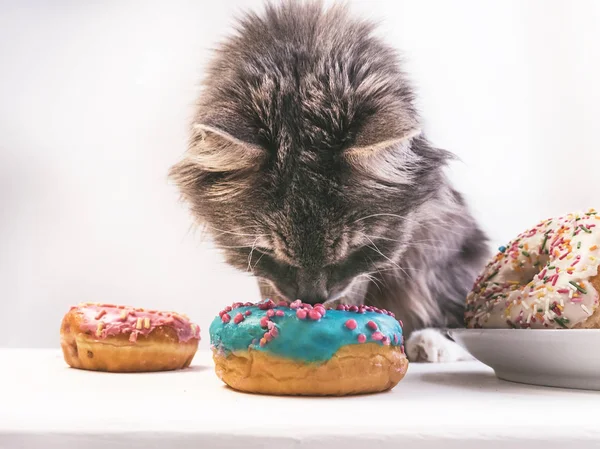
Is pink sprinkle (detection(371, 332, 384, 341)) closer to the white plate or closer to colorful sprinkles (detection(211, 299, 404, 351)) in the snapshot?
colorful sprinkles (detection(211, 299, 404, 351))

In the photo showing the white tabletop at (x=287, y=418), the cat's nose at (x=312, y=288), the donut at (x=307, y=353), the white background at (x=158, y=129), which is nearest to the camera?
the white tabletop at (x=287, y=418)

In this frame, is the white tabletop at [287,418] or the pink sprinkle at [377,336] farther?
the pink sprinkle at [377,336]

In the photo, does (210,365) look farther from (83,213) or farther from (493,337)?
(83,213)

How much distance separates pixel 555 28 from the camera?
230cm

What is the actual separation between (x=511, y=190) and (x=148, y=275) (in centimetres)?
153

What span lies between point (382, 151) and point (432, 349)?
662mm

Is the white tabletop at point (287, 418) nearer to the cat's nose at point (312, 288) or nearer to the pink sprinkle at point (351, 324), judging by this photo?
the pink sprinkle at point (351, 324)

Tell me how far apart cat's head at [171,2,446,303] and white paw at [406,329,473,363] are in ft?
0.91

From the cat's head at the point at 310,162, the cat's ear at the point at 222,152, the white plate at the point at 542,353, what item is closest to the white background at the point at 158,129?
the cat's head at the point at 310,162

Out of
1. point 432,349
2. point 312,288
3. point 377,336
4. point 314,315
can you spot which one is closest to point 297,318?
point 314,315

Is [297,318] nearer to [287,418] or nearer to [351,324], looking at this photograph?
[351,324]

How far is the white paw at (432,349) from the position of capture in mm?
1616

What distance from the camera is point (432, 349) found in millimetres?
1619

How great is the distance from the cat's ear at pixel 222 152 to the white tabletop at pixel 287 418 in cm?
49
